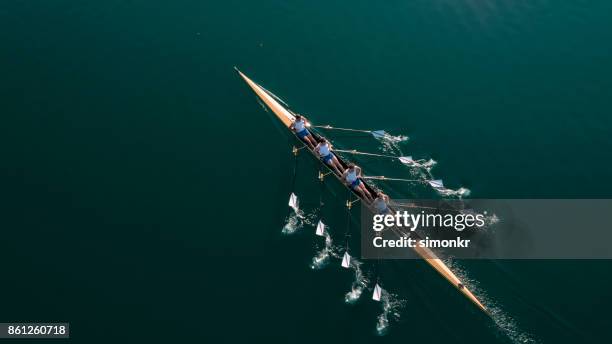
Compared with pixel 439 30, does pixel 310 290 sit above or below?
below

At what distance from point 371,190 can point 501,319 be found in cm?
1001

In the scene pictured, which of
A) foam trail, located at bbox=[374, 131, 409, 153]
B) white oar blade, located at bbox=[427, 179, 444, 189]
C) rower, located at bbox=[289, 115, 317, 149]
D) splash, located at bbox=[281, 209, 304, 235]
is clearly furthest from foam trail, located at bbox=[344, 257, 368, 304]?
rower, located at bbox=[289, 115, 317, 149]

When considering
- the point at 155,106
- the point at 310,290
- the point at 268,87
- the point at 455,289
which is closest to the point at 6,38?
the point at 155,106

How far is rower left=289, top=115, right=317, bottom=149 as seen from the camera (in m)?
32.0

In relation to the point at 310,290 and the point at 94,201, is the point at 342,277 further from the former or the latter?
the point at 94,201

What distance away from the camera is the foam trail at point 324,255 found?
29.3 metres

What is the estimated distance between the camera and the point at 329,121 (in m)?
34.2

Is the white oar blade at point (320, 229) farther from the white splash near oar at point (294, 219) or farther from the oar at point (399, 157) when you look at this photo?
the oar at point (399, 157)

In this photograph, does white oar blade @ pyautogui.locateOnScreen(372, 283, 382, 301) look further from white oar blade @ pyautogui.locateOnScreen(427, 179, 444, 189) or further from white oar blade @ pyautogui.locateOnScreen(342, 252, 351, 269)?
white oar blade @ pyautogui.locateOnScreen(427, 179, 444, 189)

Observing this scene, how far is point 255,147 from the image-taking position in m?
33.3

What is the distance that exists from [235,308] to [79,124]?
54.5 feet

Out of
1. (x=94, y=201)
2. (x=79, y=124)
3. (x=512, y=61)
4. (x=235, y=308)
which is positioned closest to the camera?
(x=235, y=308)

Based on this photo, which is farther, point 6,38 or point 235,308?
point 6,38

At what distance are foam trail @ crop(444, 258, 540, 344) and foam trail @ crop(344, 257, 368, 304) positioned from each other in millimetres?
5228
